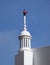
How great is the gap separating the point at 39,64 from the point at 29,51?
2047 mm

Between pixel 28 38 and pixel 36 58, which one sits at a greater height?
pixel 28 38

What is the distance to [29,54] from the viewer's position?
40.7 metres

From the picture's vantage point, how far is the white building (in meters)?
39.9

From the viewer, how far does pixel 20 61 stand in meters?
41.0

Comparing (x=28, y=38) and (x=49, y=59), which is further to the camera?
(x=28, y=38)

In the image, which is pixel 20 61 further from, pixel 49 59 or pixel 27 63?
pixel 49 59

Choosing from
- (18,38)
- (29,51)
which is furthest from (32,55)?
(18,38)

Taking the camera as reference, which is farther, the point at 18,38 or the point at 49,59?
the point at 18,38

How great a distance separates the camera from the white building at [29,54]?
39.9 meters

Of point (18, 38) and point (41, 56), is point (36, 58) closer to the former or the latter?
point (41, 56)

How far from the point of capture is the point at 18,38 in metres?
42.8

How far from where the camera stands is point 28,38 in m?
42.1

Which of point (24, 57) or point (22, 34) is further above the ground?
point (22, 34)

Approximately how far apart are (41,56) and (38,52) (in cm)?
67
